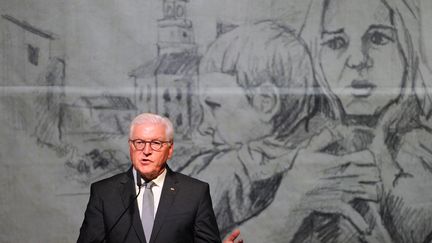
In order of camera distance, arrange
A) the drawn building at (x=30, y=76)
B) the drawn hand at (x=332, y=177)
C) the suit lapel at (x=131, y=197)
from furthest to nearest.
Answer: the drawn hand at (x=332, y=177) < the drawn building at (x=30, y=76) < the suit lapel at (x=131, y=197)

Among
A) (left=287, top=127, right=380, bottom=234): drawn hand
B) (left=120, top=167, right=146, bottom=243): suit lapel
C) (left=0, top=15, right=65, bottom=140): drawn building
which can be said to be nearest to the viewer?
(left=120, top=167, right=146, bottom=243): suit lapel

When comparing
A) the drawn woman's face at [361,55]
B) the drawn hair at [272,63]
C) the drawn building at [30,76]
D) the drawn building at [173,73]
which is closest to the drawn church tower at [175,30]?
the drawn building at [173,73]

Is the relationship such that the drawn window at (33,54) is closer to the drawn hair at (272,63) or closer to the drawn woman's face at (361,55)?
the drawn hair at (272,63)

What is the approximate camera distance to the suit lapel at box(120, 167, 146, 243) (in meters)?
2.41

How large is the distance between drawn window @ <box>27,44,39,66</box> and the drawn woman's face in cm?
165

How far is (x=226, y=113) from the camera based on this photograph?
382 centimetres

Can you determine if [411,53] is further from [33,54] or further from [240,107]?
[33,54]

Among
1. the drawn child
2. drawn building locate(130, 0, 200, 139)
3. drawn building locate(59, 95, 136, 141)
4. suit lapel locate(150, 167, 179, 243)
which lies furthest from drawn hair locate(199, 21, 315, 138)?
suit lapel locate(150, 167, 179, 243)

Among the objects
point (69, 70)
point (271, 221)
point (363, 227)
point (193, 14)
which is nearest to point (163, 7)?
point (193, 14)

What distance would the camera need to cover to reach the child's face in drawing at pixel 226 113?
12.5ft

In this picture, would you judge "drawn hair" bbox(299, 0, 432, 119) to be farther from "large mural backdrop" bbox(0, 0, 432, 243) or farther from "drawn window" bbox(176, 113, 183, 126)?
"drawn window" bbox(176, 113, 183, 126)

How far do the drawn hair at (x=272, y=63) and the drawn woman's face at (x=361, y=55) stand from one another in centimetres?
17

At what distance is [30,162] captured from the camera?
366 cm

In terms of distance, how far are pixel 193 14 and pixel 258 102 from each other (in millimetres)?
638
